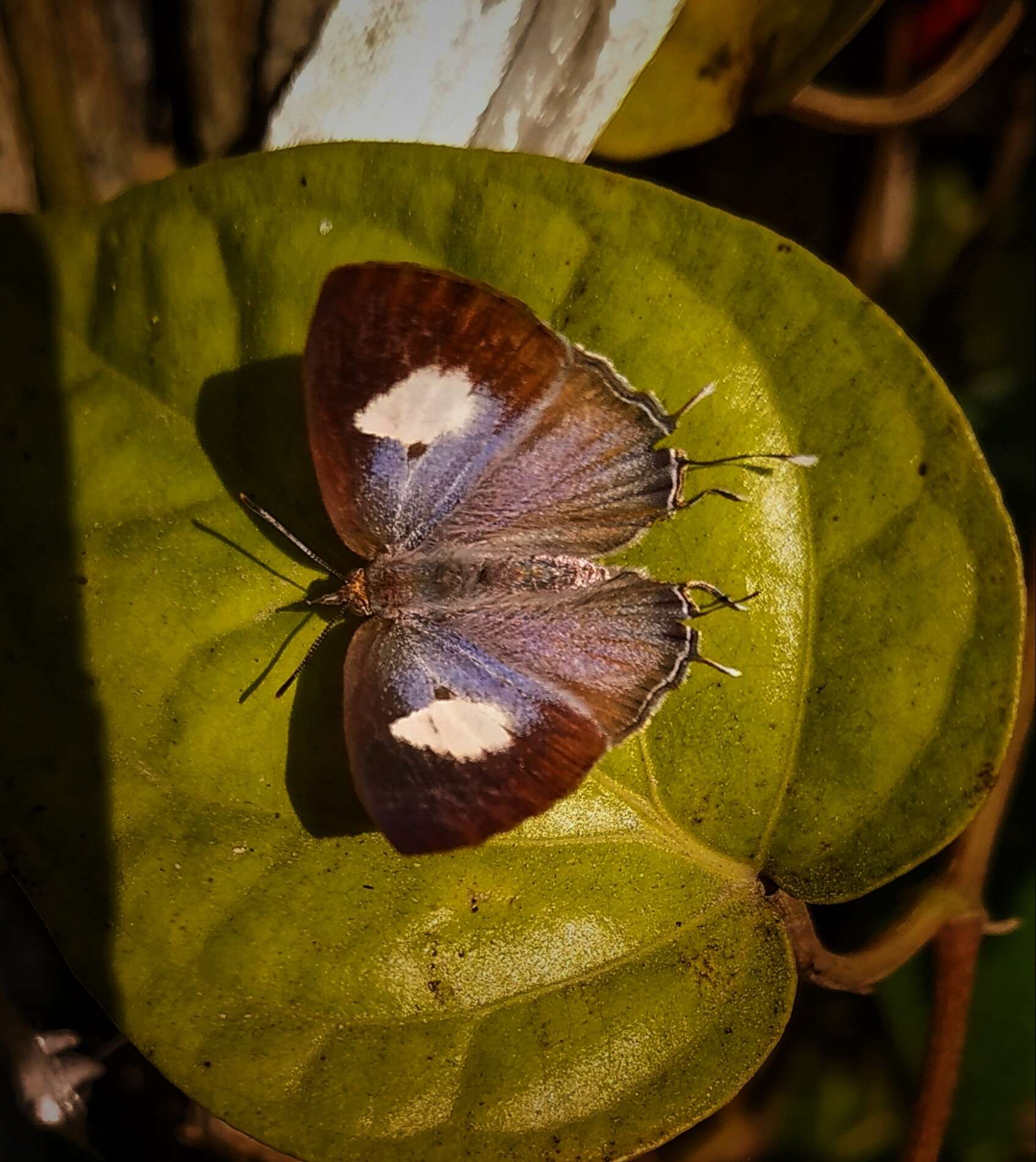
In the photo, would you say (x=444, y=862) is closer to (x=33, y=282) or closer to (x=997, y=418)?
(x=33, y=282)

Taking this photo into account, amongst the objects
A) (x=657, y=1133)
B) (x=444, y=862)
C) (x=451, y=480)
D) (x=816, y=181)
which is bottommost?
(x=657, y=1133)

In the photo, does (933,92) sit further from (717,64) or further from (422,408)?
(422,408)

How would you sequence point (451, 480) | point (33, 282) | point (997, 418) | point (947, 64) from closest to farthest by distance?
point (33, 282) → point (451, 480) → point (947, 64) → point (997, 418)

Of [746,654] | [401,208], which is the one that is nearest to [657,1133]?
[746,654]

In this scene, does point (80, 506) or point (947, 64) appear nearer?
point (80, 506)

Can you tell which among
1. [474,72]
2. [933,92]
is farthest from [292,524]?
[933,92]

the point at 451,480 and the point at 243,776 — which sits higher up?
the point at 451,480

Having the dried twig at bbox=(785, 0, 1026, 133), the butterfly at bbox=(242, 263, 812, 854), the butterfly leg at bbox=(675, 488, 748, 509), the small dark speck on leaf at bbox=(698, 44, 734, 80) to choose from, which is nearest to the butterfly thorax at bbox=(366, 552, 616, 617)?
the butterfly at bbox=(242, 263, 812, 854)

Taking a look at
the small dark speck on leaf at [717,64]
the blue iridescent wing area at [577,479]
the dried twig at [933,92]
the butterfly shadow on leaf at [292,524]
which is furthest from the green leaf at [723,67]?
the butterfly shadow on leaf at [292,524]
